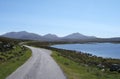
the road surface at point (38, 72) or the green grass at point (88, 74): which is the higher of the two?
the road surface at point (38, 72)

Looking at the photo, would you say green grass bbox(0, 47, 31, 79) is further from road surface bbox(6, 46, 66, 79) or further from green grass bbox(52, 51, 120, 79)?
green grass bbox(52, 51, 120, 79)

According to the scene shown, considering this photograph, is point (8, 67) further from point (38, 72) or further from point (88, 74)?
point (88, 74)

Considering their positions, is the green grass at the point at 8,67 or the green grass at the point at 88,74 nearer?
the green grass at the point at 88,74

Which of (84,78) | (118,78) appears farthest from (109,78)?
(84,78)

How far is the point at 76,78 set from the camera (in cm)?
2492

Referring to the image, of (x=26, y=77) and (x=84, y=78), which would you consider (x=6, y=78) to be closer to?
(x=26, y=77)

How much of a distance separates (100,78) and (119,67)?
895 cm

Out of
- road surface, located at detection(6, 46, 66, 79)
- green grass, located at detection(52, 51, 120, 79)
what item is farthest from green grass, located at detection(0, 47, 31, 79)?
green grass, located at detection(52, 51, 120, 79)

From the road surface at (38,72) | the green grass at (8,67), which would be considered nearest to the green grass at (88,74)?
the road surface at (38,72)

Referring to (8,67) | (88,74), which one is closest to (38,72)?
(88,74)

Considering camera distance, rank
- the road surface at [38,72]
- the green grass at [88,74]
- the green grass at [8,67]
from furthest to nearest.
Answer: the green grass at [8,67] → the green grass at [88,74] → the road surface at [38,72]

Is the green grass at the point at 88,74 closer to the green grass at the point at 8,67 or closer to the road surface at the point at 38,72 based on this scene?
the road surface at the point at 38,72

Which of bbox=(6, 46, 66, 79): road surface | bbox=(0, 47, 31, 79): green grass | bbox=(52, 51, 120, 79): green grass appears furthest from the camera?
bbox=(0, 47, 31, 79): green grass

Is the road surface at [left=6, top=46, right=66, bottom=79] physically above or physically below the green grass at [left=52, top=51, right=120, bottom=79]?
above
